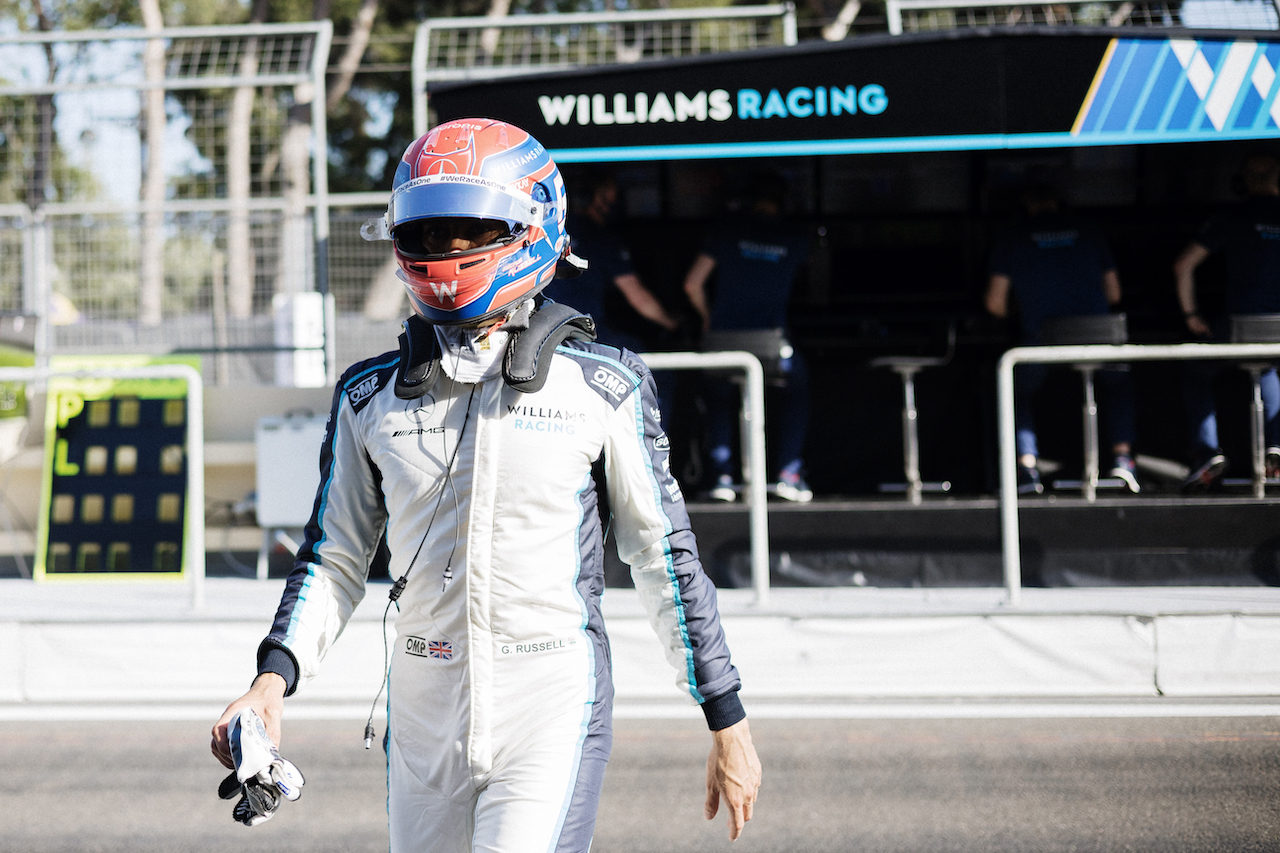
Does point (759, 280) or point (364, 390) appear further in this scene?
point (759, 280)

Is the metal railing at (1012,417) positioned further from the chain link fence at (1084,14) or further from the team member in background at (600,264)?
the team member in background at (600,264)

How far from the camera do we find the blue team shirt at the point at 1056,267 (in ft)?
24.2

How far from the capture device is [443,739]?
7.13 ft

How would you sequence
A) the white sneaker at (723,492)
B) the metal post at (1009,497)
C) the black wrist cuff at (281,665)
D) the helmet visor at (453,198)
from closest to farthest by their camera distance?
the black wrist cuff at (281,665) → the helmet visor at (453,198) → the metal post at (1009,497) → the white sneaker at (723,492)

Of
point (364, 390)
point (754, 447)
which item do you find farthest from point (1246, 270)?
point (364, 390)

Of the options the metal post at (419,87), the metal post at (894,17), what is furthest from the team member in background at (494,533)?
the metal post at (894,17)

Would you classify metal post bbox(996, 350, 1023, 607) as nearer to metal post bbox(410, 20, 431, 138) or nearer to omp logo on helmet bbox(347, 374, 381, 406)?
metal post bbox(410, 20, 431, 138)

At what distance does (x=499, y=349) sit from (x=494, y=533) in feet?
1.19

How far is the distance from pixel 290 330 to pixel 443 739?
6.42 m

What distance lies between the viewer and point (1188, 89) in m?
6.84

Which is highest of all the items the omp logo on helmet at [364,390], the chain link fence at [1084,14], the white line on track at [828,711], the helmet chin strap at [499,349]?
the chain link fence at [1084,14]

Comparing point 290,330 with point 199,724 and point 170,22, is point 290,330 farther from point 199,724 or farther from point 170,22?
point 170,22

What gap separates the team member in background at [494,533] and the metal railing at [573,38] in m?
5.62

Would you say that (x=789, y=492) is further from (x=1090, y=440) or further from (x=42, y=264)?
(x=42, y=264)
